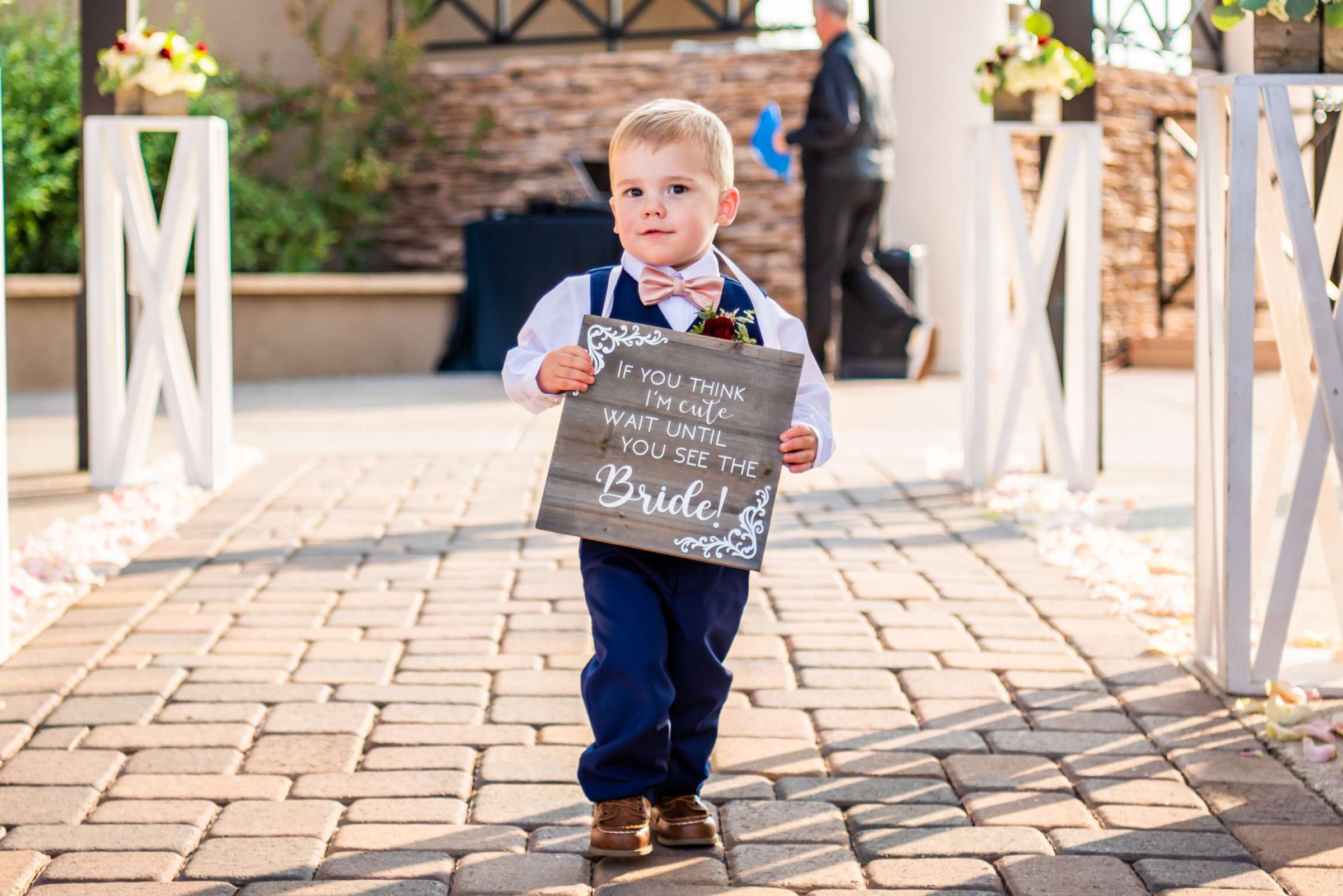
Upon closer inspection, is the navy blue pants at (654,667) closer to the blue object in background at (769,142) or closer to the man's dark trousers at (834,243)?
the man's dark trousers at (834,243)

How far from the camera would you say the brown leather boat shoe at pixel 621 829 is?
237cm

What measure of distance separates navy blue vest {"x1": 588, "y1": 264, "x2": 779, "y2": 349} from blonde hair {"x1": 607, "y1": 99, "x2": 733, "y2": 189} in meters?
0.19

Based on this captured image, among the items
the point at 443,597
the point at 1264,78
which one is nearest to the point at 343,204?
the point at 443,597

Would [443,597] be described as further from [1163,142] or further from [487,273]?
[1163,142]

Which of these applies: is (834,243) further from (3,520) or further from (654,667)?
(654,667)

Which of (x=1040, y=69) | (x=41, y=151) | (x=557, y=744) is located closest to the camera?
(x=557, y=744)

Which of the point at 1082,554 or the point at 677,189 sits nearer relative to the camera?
the point at 677,189

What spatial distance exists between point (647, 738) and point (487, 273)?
356 inches

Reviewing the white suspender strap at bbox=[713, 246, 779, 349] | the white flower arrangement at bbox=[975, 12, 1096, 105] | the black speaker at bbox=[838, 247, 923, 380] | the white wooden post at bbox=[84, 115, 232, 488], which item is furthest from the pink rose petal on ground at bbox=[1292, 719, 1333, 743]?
the black speaker at bbox=[838, 247, 923, 380]

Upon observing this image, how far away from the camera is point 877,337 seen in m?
10.4

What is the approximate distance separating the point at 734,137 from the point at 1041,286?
673 centimetres

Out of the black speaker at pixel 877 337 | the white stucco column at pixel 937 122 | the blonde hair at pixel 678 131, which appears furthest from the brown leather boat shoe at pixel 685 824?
the white stucco column at pixel 937 122

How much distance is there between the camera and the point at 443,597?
164 inches

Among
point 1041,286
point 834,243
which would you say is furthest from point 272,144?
point 1041,286
